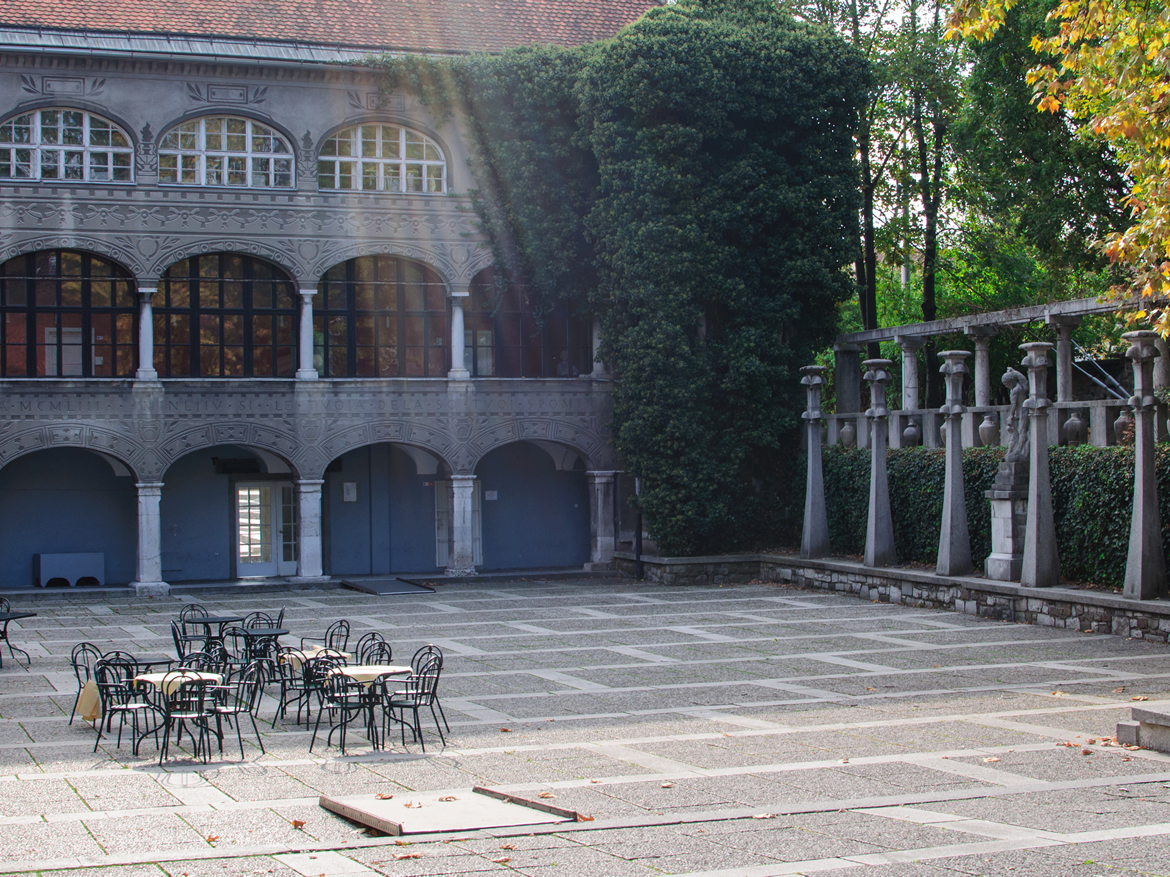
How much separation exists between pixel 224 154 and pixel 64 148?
3274 millimetres

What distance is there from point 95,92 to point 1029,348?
19.7 meters

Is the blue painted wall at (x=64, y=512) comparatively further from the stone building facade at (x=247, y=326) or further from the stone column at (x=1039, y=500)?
the stone column at (x=1039, y=500)

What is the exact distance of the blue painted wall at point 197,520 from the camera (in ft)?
99.3

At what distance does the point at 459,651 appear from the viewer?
19047mm

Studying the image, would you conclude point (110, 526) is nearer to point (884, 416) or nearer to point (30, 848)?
point (884, 416)

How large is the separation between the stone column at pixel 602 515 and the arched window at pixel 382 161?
7.68 m

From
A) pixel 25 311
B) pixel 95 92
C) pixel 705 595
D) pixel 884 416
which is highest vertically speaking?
pixel 95 92

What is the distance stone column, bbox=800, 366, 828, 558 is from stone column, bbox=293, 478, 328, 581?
10.6m

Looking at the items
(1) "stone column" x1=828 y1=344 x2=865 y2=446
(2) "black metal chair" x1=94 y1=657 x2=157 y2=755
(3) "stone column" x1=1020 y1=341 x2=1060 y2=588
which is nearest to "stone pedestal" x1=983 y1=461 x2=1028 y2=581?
(3) "stone column" x1=1020 y1=341 x2=1060 y2=588

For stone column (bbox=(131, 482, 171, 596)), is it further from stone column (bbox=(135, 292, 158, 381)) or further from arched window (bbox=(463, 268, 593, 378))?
arched window (bbox=(463, 268, 593, 378))

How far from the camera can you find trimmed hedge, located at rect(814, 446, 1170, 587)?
20391mm

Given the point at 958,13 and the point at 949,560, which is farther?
the point at 949,560

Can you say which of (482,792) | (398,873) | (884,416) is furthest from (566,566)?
(398,873)

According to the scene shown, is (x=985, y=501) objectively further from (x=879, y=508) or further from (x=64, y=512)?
(x=64, y=512)
